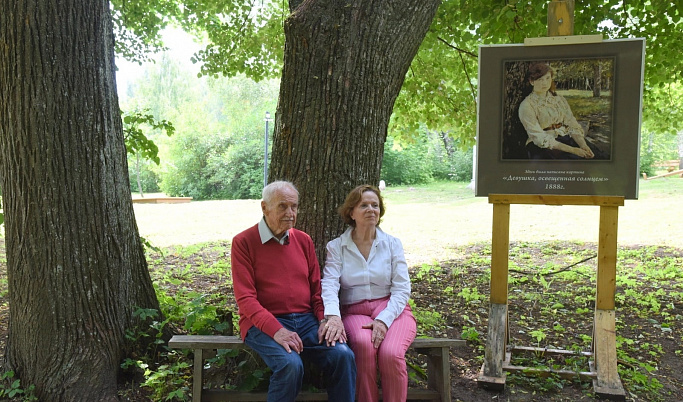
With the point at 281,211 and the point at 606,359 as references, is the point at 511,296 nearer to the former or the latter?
the point at 606,359

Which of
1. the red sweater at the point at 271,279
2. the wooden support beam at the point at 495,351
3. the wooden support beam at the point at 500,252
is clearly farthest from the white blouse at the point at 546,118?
the red sweater at the point at 271,279

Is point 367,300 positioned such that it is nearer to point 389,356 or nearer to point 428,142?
point 389,356

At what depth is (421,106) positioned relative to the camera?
27.6 ft

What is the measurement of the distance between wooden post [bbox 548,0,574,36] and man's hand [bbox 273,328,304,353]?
2.57 meters

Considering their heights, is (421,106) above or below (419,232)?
above

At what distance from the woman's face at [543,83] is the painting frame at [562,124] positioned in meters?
0.01

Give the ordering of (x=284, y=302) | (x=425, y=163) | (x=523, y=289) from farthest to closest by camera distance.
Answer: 1. (x=425, y=163)
2. (x=523, y=289)
3. (x=284, y=302)

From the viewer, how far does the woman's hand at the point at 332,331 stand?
2820mm

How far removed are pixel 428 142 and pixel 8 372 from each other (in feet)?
81.5

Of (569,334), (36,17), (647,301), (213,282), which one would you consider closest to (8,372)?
(36,17)

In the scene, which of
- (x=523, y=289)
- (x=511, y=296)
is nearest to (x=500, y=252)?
(x=511, y=296)

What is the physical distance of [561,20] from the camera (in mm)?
3627

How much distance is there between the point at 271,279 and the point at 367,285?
0.56 m

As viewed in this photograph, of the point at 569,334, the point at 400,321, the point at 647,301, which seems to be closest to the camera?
the point at 400,321
